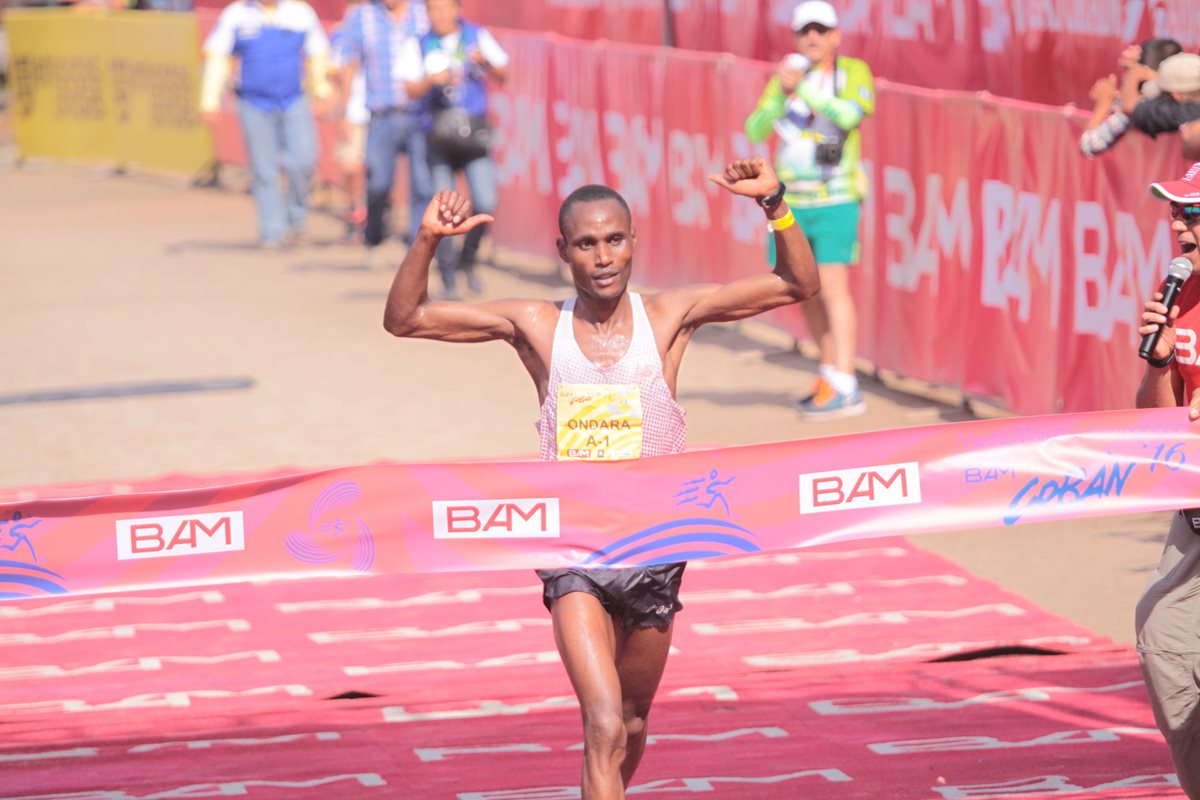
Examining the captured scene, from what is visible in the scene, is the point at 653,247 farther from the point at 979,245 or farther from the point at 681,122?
the point at 979,245

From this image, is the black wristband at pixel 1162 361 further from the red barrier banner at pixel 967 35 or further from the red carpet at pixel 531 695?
the red barrier banner at pixel 967 35

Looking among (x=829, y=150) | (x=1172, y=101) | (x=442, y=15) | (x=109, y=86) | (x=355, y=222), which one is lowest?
(x=355, y=222)

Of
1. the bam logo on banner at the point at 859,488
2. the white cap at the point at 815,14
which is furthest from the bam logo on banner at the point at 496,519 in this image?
the white cap at the point at 815,14

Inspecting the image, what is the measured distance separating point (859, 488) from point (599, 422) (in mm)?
726

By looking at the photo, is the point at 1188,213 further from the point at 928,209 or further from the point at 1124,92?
the point at 928,209

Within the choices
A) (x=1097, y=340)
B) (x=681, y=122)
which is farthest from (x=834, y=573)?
(x=681, y=122)

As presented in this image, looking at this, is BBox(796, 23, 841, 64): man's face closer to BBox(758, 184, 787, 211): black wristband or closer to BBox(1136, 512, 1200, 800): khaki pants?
BBox(758, 184, 787, 211): black wristband

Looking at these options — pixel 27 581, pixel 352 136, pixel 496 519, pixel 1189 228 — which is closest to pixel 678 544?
pixel 496 519

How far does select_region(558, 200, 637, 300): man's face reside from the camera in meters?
5.26

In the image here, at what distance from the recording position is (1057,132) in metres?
10.5

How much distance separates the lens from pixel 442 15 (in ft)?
47.7

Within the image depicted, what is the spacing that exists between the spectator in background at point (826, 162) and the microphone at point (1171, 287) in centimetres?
608

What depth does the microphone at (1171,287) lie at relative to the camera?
16.0 ft

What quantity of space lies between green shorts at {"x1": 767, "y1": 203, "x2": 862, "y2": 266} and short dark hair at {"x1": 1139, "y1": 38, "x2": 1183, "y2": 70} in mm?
2280
